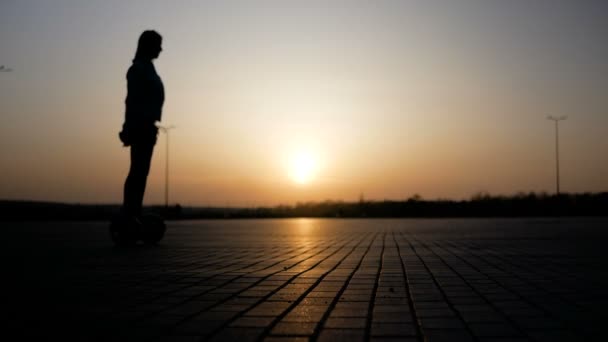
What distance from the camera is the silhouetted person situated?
8.98 m

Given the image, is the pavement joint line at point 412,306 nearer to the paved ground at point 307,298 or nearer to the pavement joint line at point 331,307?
the paved ground at point 307,298

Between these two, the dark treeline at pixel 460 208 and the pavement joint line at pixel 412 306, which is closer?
the pavement joint line at pixel 412 306

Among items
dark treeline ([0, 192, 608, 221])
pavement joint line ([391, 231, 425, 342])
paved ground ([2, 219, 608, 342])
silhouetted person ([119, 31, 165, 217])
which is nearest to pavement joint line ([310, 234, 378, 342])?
paved ground ([2, 219, 608, 342])

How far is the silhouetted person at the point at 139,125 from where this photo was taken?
898cm

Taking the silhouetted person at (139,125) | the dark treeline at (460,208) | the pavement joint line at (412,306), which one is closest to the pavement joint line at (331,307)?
the pavement joint line at (412,306)

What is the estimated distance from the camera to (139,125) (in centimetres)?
896

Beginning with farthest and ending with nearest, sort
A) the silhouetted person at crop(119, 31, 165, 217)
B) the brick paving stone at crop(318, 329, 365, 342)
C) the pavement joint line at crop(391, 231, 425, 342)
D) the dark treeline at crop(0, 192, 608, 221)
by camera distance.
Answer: the dark treeline at crop(0, 192, 608, 221) → the silhouetted person at crop(119, 31, 165, 217) → the pavement joint line at crop(391, 231, 425, 342) → the brick paving stone at crop(318, 329, 365, 342)

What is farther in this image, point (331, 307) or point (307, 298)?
point (307, 298)

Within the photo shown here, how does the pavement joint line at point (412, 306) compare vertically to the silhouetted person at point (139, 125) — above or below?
below

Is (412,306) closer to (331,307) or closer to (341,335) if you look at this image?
(331,307)

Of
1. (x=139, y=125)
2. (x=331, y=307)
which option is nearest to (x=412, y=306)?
(x=331, y=307)

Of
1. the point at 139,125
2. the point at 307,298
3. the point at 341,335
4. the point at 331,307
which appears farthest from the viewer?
the point at 139,125

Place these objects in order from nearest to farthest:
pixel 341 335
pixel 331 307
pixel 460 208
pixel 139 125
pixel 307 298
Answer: pixel 341 335, pixel 331 307, pixel 307 298, pixel 139 125, pixel 460 208

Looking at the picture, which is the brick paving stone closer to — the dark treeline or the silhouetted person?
the silhouetted person
